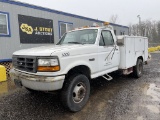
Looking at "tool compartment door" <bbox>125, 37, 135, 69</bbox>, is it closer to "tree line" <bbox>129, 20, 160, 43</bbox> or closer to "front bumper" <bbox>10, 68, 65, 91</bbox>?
"front bumper" <bbox>10, 68, 65, 91</bbox>

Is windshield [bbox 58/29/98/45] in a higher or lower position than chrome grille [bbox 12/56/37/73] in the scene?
higher

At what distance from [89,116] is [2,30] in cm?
619

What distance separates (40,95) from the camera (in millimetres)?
5227

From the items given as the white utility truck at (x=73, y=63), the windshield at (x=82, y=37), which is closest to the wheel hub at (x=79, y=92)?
the white utility truck at (x=73, y=63)

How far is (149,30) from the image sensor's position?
2435 inches

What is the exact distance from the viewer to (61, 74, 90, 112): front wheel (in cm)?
383

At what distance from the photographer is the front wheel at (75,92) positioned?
3.83 meters

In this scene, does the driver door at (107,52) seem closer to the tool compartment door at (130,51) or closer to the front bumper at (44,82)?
the tool compartment door at (130,51)

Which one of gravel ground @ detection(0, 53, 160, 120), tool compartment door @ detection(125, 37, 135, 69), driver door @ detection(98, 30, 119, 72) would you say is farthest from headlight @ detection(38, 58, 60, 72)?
tool compartment door @ detection(125, 37, 135, 69)

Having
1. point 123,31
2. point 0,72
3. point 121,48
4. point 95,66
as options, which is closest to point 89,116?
point 95,66

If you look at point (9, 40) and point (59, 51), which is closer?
point (59, 51)

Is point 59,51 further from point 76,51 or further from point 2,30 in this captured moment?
point 2,30

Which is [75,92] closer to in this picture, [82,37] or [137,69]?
[82,37]

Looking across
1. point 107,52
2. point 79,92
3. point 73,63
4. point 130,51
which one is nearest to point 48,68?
point 73,63
